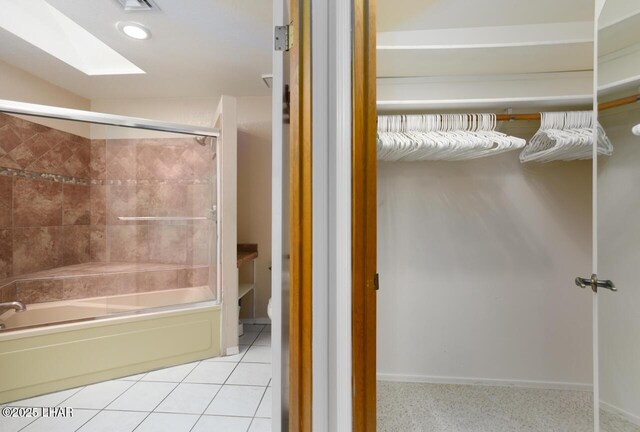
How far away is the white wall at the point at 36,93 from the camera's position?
2322 mm

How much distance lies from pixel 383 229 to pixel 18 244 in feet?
9.60

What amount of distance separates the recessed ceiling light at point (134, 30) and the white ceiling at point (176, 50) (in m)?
0.04

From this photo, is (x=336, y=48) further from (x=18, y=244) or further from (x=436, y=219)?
(x=18, y=244)

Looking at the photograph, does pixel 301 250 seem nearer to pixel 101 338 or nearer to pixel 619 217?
pixel 619 217

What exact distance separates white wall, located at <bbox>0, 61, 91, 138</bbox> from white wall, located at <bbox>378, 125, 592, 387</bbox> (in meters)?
2.79

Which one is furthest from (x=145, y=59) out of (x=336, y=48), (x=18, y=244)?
(x=336, y=48)

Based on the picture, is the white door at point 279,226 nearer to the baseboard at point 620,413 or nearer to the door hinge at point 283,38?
the door hinge at point 283,38

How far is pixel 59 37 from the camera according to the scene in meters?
2.38

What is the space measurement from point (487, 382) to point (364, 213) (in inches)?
70.7

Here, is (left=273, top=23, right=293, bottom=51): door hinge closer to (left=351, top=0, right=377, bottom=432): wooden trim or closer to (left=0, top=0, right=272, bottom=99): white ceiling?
(left=351, top=0, right=377, bottom=432): wooden trim

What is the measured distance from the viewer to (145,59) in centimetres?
229

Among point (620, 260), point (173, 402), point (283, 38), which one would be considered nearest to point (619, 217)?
point (620, 260)

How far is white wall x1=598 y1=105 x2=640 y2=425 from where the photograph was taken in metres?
0.89

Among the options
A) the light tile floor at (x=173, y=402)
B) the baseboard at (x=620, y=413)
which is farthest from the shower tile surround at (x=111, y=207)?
the baseboard at (x=620, y=413)
